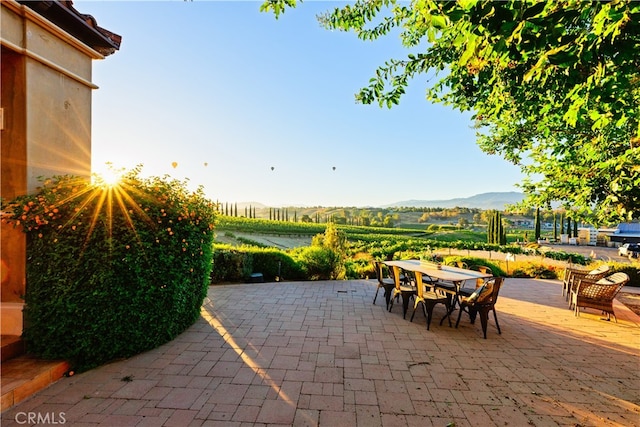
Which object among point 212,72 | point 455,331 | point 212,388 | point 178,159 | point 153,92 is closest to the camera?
point 212,388

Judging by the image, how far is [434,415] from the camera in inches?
101

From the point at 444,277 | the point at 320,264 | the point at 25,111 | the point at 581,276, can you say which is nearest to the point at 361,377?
the point at 444,277

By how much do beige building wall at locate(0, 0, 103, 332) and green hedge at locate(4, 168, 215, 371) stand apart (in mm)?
281

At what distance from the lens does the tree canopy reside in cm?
187

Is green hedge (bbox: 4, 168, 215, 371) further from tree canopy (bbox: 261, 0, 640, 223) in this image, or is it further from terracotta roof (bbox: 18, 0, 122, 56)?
tree canopy (bbox: 261, 0, 640, 223)

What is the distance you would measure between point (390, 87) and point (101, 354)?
15.5ft

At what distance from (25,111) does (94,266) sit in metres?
2.03

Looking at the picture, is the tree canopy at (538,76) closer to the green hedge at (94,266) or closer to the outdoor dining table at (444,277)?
the outdoor dining table at (444,277)

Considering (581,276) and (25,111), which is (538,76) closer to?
(25,111)

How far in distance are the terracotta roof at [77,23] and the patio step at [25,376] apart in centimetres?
409

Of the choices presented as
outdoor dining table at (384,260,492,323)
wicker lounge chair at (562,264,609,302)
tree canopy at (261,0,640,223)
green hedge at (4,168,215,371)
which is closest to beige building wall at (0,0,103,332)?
green hedge at (4,168,215,371)

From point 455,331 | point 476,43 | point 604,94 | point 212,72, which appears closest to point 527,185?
point 455,331

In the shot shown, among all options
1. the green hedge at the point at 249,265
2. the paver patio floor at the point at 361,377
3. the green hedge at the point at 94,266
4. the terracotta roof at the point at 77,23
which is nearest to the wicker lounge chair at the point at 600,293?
the paver patio floor at the point at 361,377

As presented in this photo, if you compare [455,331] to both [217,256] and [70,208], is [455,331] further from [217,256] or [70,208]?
[217,256]
